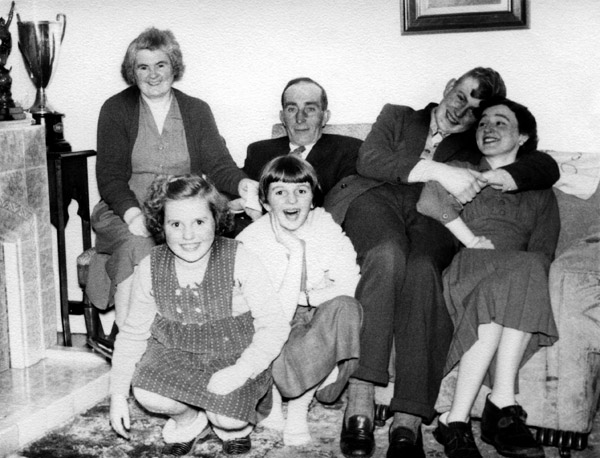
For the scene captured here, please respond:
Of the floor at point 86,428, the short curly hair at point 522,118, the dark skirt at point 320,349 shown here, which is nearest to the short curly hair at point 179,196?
the dark skirt at point 320,349

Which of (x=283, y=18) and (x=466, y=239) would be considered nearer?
(x=466, y=239)

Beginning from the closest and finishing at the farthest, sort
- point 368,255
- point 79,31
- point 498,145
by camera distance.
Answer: point 368,255, point 498,145, point 79,31

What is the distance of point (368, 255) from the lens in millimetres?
2193

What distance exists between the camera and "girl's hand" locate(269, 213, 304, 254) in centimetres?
216

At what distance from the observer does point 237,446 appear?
2080 mm

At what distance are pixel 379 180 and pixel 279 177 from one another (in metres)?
0.48

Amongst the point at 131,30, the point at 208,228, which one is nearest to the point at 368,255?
the point at 208,228

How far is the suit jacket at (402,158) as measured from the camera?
240cm

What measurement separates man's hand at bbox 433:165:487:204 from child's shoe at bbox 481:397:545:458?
66 centimetres

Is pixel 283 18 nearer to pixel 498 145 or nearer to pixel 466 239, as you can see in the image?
pixel 498 145

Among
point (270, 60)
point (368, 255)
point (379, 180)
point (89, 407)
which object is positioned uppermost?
Result: point (270, 60)

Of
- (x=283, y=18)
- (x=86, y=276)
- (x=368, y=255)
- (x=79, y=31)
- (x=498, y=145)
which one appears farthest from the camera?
(x=79, y=31)

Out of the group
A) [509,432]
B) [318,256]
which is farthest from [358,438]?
[318,256]

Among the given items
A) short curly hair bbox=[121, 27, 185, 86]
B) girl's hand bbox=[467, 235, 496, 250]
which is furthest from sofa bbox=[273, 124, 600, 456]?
short curly hair bbox=[121, 27, 185, 86]
